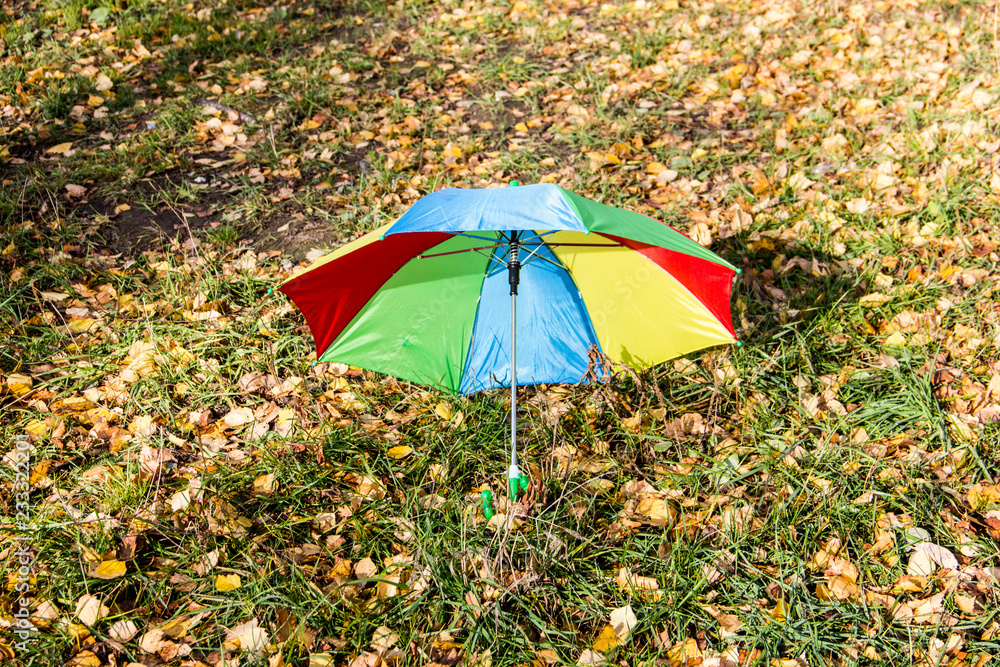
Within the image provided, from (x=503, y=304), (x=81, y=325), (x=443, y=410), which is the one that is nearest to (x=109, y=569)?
(x=443, y=410)

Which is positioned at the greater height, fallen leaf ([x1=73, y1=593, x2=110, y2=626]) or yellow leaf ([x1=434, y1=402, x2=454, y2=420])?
yellow leaf ([x1=434, y1=402, x2=454, y2=420])

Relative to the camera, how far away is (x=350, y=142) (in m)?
4.57

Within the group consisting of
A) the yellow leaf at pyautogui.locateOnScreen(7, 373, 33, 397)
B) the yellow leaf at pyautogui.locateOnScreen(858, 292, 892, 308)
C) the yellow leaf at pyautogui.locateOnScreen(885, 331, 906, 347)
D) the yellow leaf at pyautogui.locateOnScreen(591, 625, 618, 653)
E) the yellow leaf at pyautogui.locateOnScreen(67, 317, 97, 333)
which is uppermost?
the yellow leaf at pyautogui.locateOnScreen(67, 317, 97, 333)

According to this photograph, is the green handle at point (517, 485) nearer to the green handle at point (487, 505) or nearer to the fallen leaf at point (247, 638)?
the green handle at point (487, 505)

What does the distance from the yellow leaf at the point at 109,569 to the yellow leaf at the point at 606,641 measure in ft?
5.29

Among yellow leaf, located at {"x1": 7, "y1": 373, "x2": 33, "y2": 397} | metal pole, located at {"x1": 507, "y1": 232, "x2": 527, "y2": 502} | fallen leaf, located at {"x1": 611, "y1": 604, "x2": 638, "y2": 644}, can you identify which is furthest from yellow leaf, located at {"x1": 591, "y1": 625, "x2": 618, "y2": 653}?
yellow leaf, located at {"x1": 7, "y1": 373, "x2": 33, "y2": 397}

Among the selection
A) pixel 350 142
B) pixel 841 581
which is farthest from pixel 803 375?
pixel 350 142

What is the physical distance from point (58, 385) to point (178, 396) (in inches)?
21.5

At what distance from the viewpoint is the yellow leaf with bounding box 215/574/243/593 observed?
2191mm

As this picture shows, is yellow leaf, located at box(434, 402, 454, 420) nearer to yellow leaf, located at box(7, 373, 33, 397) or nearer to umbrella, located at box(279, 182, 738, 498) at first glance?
umbrella, located at box(279, 182, 738, 498)

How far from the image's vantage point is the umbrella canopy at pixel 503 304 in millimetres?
2357

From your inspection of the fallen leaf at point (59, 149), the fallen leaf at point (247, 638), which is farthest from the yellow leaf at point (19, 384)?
the fallen leaf at point (59, 149)

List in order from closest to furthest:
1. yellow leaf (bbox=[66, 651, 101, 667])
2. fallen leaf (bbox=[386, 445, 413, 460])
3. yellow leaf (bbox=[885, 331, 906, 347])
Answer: yellow leaf (bbox=[66, 651, 101, 667]), fallen leaf (bbox=[386, 445, 413, 460]), yellow leaf (bbox=[885, 331, 906, 347])

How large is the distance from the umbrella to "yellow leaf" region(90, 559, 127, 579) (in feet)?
3.20
